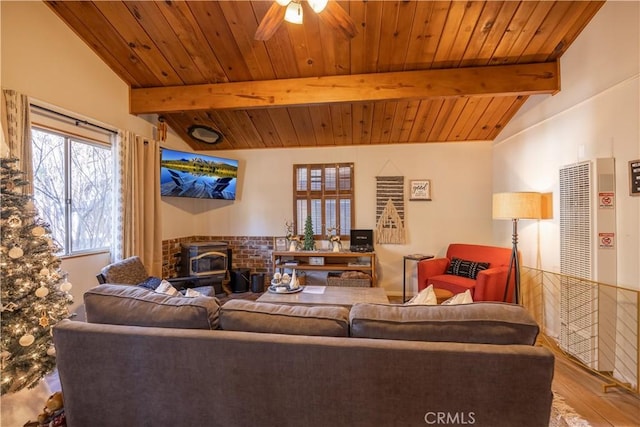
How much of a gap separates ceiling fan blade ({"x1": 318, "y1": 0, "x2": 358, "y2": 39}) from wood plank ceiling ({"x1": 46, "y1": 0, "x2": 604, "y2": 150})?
0.13 m

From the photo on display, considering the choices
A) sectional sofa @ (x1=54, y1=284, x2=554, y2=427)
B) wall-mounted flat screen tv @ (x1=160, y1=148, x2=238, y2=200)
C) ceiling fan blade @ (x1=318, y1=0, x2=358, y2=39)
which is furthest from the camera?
wall-mounted flat screen tv @ (x1=160, y1=148, x2=238, y2=200)

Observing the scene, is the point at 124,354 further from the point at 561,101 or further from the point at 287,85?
the point at 561,101

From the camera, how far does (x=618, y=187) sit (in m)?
2.30

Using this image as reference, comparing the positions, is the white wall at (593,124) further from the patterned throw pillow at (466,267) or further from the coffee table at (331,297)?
the coffee table at (331,297)

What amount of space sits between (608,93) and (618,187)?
2.47 ft

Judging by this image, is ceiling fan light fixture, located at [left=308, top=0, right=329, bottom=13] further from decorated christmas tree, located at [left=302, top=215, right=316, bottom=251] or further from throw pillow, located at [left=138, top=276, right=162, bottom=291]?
decorated christmas tree, located at [left=302, top=215, right=316, bottom=251]

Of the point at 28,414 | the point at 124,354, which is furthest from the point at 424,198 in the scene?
the point at 28,414

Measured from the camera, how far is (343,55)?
302cm

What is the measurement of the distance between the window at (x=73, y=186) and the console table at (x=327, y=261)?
2220mm

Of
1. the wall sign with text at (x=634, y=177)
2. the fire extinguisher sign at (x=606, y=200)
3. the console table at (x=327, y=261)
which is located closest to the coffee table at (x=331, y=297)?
the console table at (x=327, y=261)

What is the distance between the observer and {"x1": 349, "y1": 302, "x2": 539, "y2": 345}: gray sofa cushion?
128 centimetres

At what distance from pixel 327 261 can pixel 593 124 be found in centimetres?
346

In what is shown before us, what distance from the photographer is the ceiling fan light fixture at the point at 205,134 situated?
4.42m

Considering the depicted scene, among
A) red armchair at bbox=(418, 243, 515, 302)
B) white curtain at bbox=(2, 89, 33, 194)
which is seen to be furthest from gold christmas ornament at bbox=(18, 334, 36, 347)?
red armchair at bbox=(418, 243, 515, 302)
